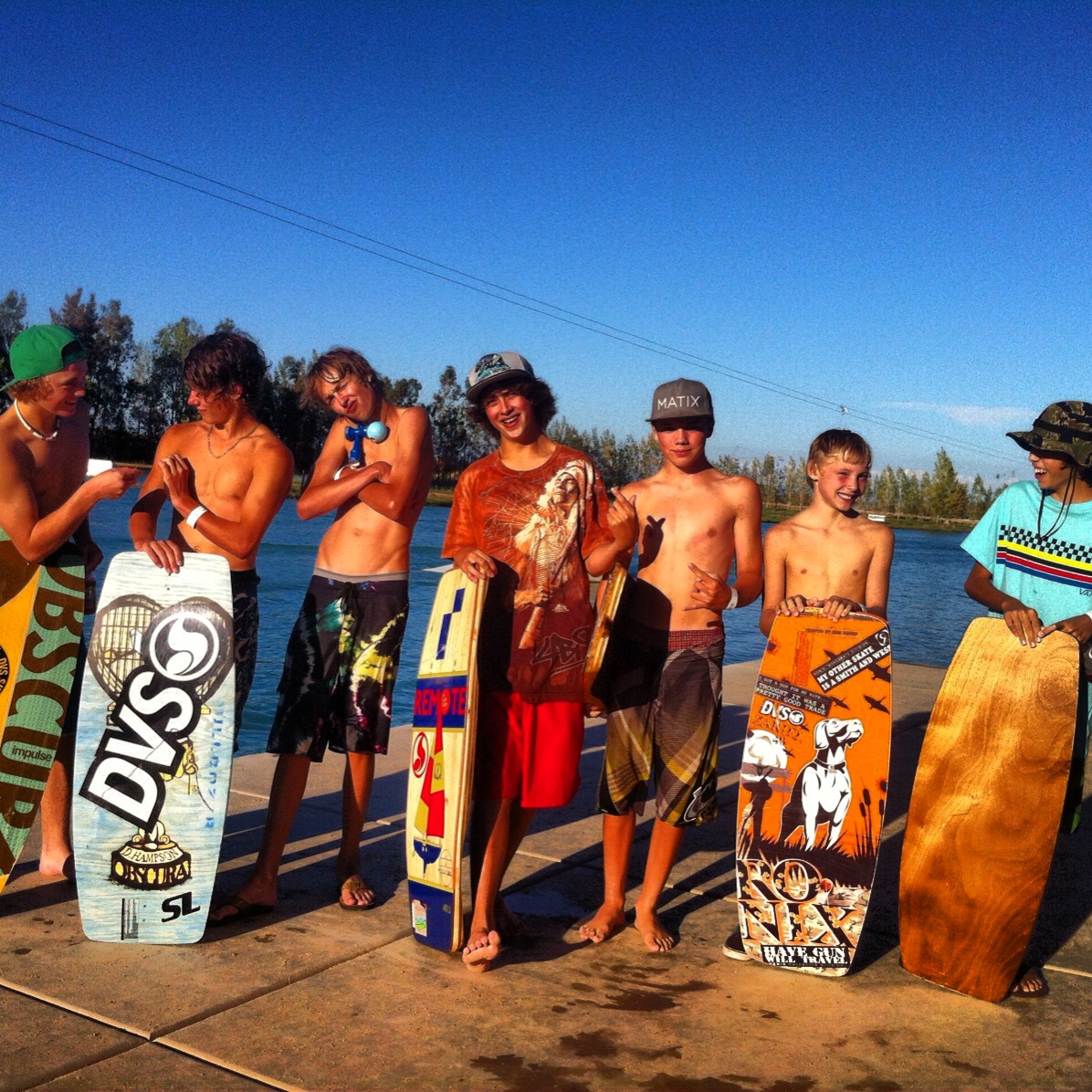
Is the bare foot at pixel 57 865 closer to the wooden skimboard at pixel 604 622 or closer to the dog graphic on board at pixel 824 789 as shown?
the wooden skimboard at pixel 604 622

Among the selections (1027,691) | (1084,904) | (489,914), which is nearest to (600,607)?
(489,914)

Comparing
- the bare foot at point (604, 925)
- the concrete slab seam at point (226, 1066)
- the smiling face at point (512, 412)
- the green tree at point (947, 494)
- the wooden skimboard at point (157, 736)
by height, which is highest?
the green tree at point (947, 494)

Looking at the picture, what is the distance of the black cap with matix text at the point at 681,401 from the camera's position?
3.76 m

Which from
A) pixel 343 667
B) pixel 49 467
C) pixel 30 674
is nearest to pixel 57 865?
pixel 30 674

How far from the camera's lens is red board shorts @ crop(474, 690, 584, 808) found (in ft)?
11.5

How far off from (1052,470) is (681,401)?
1307 millimetres

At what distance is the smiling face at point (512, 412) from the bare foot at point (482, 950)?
5.25 ft

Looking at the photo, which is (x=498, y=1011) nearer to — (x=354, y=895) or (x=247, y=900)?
(x=354, y=895)

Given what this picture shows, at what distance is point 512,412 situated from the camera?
11.9ft

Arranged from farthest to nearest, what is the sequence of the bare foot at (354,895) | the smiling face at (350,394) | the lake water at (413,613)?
the lake water at (413,613), the smiling face at (350,394), the bare foot at (354,895)

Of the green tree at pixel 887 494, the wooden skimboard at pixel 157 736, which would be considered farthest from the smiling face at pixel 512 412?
the green tree at pixel 887 494

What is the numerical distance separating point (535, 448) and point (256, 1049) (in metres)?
1.98

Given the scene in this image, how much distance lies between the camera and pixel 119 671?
362 cm

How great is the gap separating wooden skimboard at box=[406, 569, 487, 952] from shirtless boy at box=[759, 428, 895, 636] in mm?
1095
